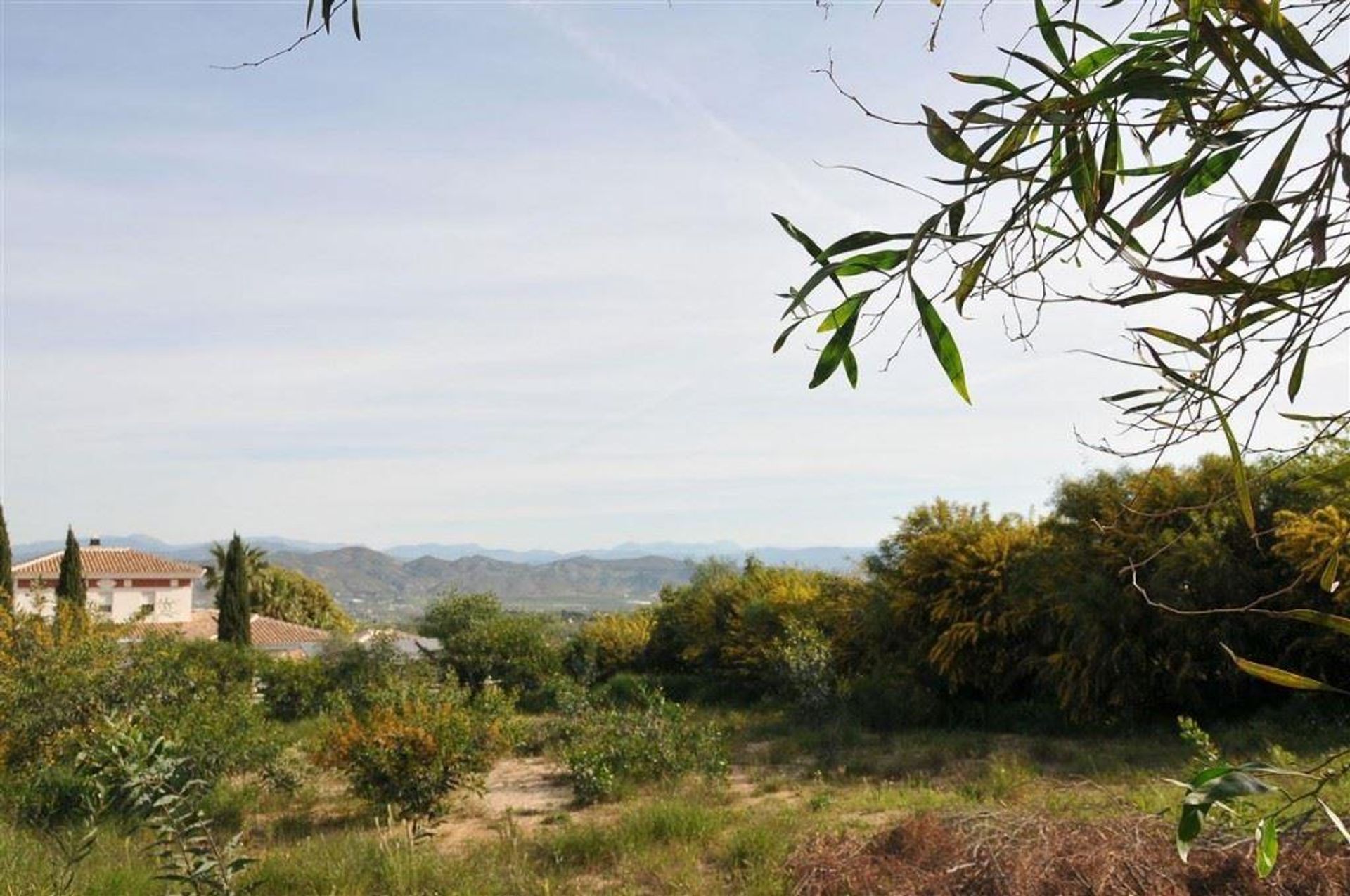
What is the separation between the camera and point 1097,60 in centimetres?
118

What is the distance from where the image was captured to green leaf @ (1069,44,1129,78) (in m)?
1.18

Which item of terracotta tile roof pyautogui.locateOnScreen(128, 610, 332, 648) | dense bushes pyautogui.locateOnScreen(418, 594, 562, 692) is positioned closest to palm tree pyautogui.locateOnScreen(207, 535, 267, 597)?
terracotta tile roof pyautogui.locateOnScreen(128, 610, 332, 648)

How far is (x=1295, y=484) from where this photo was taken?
3.80 feet

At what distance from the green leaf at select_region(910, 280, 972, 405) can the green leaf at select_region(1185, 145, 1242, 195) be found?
0.30 m

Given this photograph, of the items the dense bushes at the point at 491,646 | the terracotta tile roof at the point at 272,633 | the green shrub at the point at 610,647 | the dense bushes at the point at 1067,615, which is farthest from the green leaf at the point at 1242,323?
the terracotta tile roof at the point at 272,633

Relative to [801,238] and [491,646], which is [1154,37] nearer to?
[801,238]

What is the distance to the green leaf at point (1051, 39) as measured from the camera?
3.76 feet

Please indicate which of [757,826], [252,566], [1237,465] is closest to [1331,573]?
[1237,465]

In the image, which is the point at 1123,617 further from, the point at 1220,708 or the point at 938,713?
the point at 938,713

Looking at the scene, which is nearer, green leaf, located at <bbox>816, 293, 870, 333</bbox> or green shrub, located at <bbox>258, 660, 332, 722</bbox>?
green leaf, located at <bbox>816, 293, 870, 333</bbox>

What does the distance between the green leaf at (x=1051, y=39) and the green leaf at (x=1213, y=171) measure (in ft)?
0.62

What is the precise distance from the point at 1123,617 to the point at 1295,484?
1058 centimetres

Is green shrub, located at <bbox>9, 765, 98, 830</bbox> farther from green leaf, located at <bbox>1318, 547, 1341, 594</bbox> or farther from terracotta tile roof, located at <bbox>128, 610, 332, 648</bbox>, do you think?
terracotta tile roof, located at <bbox>128, 610, 332, 648</bbox>

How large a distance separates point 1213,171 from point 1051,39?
0.76 ft
